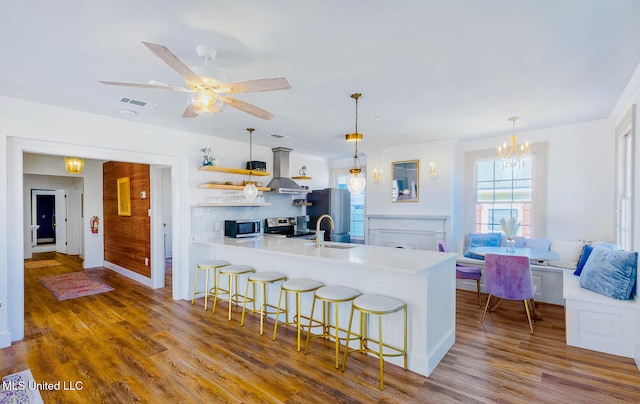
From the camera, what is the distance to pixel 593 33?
2035 mm

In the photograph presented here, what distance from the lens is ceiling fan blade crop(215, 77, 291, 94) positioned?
1888 millimetres

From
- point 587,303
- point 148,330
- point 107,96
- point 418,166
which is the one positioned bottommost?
point 148,330

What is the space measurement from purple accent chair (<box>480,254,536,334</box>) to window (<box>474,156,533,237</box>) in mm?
1884

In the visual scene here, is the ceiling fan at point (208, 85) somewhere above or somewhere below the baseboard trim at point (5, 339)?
above

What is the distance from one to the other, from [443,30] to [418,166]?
12.7 feet

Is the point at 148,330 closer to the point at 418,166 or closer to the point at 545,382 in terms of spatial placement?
the point at 545,382

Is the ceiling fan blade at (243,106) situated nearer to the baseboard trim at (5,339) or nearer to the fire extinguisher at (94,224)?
the baseboard trim at (5,339)

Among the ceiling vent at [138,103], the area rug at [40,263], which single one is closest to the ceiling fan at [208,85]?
the ceiling vent at [138,103]

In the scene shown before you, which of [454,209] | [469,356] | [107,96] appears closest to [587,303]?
[469,356]

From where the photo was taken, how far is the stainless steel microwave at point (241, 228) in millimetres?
4777

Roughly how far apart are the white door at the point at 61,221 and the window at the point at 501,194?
1056cm

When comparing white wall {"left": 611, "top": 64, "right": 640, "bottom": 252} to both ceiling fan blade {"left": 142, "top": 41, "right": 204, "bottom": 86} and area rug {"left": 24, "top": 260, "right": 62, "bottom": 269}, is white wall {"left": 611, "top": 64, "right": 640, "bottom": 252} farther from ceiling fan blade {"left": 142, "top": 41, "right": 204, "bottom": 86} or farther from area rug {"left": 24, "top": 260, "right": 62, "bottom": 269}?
area rug {"left": 24, "top": 260, "right": 62, "bottom": 269}

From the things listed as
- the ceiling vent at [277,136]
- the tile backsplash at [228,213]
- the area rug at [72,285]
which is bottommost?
the area rug at [72,285]

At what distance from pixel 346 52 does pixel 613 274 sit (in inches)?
127
